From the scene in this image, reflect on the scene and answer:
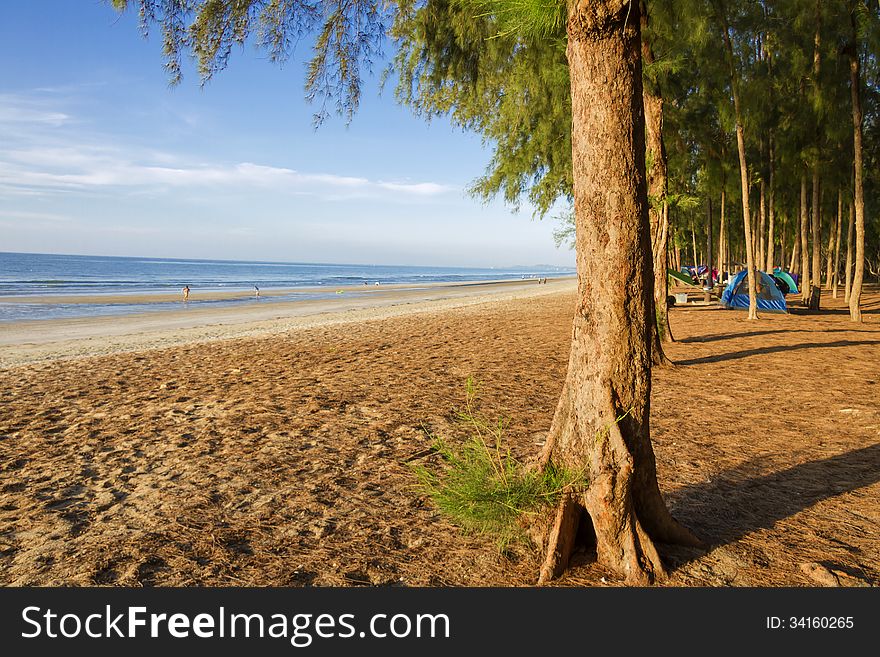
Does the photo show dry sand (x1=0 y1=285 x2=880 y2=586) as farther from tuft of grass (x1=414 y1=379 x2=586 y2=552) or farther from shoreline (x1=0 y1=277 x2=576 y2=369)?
shoreline (x1=0 y1=277 x2=576 y2=369)

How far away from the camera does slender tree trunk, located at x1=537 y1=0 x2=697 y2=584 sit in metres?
2.89

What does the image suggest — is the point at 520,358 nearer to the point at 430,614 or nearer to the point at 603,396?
the point at 603,396

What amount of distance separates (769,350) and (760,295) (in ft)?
28.7

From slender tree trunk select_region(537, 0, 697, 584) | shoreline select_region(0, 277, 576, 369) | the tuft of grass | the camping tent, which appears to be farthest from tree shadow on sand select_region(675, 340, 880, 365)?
the camping tent

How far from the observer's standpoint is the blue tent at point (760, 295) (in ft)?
56.1

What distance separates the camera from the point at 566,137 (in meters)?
11.6

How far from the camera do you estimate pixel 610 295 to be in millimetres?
2949

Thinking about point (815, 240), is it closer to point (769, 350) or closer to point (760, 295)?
point (760, 295)

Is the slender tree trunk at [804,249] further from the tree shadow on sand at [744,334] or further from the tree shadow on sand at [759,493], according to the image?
the tree shadow on sand at [759,493]

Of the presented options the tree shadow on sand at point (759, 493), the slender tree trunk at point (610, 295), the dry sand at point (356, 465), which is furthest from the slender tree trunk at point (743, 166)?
the slender tree trunk at point (610, 295)

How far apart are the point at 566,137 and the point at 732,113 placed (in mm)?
4920

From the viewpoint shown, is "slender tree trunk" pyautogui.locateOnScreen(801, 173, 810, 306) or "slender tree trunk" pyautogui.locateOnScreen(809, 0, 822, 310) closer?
"slender tree trunk" pyautogui.locateOnScreen(809, 0, 822, 310)

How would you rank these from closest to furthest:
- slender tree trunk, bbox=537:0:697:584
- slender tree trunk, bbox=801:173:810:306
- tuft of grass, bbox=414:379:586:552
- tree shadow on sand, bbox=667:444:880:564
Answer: slender tree trunk, bbox=537:0:697:584 → tuft of grass, bbox=414:379:586:552 → tree shadow on sand, bbox=667:444:880:564 → slender tree trunk, bbox=801:173:810:306

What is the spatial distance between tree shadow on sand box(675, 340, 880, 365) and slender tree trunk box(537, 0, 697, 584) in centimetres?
640
